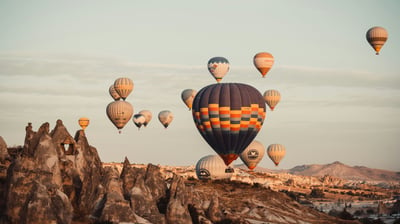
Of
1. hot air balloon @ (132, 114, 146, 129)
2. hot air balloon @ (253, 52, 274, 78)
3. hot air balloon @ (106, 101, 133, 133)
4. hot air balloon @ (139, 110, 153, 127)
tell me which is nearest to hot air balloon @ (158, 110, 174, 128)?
hot air balloon @ (139, 110, 153, 127)

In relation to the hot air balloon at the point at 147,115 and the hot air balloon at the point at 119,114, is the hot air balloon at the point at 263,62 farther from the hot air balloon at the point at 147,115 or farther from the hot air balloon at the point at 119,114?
the hot air balloon at the point at 147,115

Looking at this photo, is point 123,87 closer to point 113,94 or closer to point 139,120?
point 113,94

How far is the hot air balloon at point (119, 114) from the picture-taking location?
5438 inches

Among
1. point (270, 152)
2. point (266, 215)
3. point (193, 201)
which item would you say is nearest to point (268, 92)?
point (270, 152)

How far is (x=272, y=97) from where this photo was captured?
519 feet

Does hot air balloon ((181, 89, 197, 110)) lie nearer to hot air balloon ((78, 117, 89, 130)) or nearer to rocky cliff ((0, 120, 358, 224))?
hot air balloon ((78, 117, 89, 130))

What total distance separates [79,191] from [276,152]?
102839mm

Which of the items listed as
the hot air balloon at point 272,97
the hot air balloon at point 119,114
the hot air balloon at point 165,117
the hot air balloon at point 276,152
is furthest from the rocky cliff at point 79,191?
the hot air balloon at point 276,152

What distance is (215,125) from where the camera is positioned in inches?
4478

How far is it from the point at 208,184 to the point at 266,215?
718 inches

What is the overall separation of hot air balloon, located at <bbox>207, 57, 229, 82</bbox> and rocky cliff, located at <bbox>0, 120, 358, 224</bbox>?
131 ft

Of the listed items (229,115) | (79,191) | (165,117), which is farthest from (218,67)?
(79,191)

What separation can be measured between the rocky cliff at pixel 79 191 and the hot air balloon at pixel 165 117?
71.2 m

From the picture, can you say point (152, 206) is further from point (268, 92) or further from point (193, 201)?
point (268, 92)
